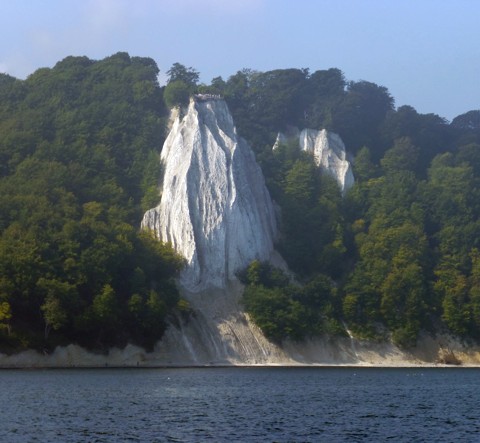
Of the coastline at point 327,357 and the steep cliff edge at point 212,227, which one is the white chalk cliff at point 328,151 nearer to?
the steep cliff edge at point 212,227

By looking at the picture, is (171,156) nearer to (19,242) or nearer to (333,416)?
(19,242)

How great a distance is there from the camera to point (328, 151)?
369 feet

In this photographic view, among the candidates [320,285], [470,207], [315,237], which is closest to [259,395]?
[320,285]

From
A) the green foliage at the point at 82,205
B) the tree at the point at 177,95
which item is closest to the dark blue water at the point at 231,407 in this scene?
the green foliage at the point at 82,205

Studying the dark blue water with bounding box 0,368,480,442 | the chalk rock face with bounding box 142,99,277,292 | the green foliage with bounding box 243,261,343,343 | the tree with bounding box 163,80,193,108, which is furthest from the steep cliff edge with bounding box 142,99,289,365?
the dark blue water with bounding box 0,368,480,442

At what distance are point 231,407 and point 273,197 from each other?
57.1 m

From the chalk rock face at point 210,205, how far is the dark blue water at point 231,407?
21.4m

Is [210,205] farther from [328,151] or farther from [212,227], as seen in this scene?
[328,151]

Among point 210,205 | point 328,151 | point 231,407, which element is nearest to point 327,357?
point 210,205

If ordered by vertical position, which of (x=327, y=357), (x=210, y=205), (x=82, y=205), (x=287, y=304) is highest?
(x=210, y=205)

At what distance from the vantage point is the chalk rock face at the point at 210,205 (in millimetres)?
92812

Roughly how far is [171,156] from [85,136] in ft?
27.6

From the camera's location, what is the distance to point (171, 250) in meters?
91.2

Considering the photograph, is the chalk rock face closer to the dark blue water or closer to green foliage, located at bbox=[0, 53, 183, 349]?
green foliage, located at bbox=[0, 53, 183, 349]
